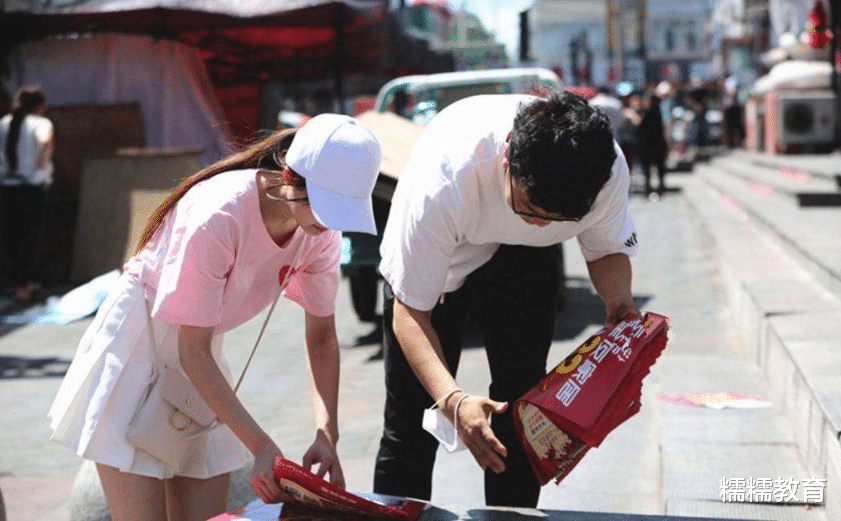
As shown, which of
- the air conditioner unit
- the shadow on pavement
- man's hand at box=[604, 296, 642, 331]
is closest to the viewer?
man's hand at box=[604, 296, 642, 331]

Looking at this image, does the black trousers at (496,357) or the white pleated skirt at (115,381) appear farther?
the black trousers at (496,357)

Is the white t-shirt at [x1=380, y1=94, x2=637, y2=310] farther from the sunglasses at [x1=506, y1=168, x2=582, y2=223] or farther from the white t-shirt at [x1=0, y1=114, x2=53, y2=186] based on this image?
the white t-shirt at [x1=0, y1=114, x2=53, y2=186]

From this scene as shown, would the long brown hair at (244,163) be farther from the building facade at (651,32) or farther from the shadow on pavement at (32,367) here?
the building facade at (651,32)

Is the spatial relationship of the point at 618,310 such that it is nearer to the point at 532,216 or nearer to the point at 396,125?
the point at 532,216

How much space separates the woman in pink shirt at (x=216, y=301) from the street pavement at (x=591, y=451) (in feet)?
4.77

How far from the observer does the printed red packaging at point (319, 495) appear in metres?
2.81

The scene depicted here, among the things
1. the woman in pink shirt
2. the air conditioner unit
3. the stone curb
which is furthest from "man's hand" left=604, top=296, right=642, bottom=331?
the air conditioner unit

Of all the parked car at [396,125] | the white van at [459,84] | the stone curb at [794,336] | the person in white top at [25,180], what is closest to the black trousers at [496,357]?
the stone curb at [794,336]

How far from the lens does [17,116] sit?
10797mm

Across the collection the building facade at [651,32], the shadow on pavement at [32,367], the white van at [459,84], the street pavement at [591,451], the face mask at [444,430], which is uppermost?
the building facade at [651,32]

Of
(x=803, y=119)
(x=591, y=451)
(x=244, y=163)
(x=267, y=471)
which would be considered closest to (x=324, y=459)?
(x=267, y=471)

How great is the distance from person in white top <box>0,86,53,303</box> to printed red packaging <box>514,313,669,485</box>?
8519mm

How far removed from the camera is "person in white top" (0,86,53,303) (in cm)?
1081

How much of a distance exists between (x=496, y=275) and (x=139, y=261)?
3.30 feet
